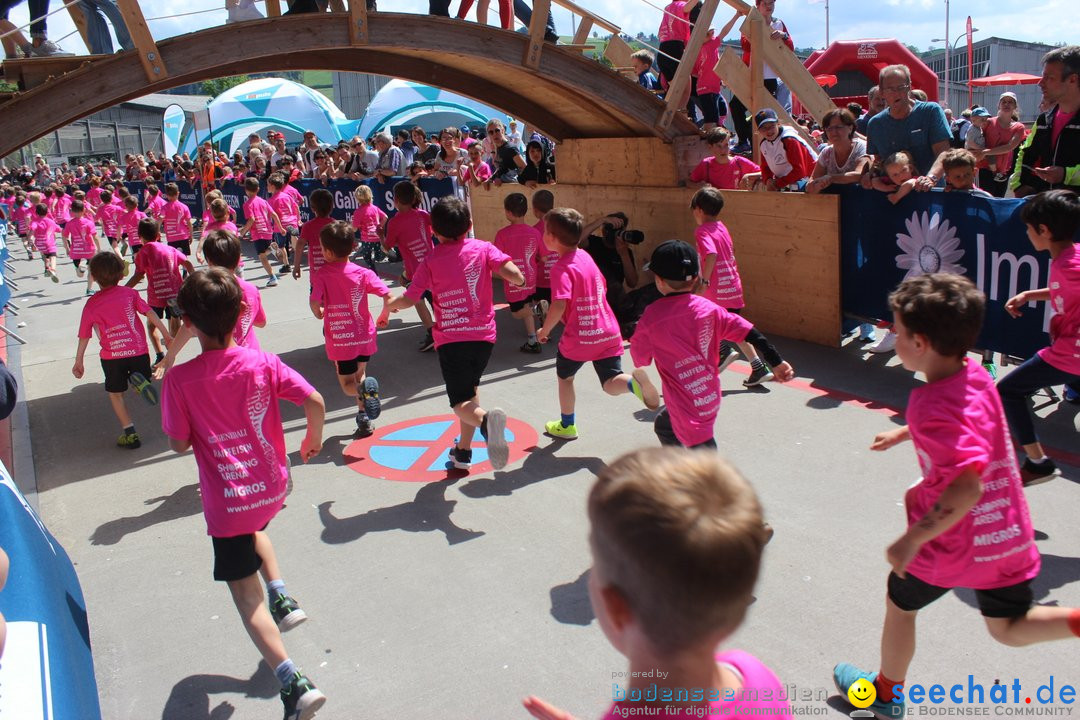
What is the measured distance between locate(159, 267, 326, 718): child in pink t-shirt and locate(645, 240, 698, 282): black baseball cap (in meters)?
1.98

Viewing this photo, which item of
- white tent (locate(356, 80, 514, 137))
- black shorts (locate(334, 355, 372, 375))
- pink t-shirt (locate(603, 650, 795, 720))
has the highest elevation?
white tent (locate(356, 80, 514, 137))

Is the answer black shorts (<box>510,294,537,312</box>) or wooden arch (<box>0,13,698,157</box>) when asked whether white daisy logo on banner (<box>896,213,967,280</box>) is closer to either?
wooden arch (<box>0,13,698,157</box>)

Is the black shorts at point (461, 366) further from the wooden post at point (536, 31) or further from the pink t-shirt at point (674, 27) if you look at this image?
the pink t-shirt at point (674, 27)

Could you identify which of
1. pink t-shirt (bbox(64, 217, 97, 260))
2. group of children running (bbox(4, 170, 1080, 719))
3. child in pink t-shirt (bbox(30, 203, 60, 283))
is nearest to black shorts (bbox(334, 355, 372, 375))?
group of children running (bbox(4, 170, 1080, 719))

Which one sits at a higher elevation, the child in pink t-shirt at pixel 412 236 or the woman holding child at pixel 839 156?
the woman holding child at pixel 839 156

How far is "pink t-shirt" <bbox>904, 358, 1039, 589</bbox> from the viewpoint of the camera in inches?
108

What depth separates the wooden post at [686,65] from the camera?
9766mm

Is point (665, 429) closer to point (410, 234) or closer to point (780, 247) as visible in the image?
point (780, 247)

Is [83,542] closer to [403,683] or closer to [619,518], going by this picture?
[403,683]

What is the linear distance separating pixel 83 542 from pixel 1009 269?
272 inches

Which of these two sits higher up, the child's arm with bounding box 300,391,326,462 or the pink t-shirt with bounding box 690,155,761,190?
the pink t-shirt with bounding box 690,155,761,190

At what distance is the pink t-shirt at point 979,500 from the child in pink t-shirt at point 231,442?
2.34 m

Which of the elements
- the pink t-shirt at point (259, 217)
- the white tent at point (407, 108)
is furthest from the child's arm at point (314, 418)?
the white tent at point (407, 108)

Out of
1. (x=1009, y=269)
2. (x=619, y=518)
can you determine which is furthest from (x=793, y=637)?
(x=1009, y=269)
